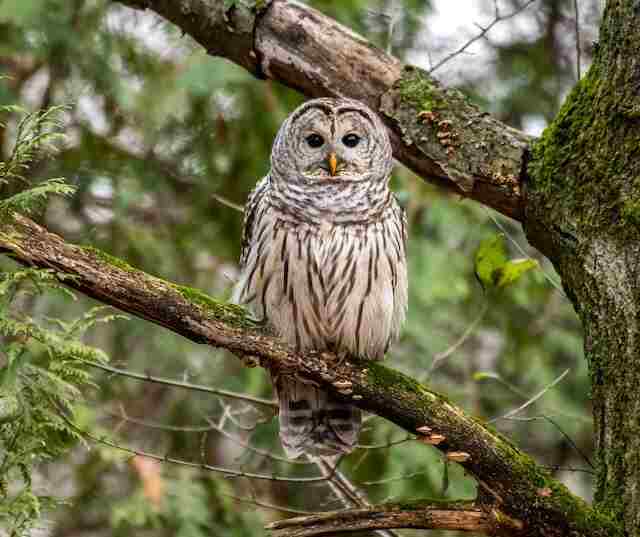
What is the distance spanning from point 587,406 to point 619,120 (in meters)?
3.94

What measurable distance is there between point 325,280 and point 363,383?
619 millimetres

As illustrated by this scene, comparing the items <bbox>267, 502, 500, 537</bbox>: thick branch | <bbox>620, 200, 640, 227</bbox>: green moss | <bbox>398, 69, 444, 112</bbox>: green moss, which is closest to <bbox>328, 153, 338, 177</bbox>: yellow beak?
<bbox>398, 69, 444, 112</bbox>: green moss

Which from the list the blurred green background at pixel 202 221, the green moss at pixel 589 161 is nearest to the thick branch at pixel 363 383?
the green moss at pixel 589 161

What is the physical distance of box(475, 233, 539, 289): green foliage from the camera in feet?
11.6

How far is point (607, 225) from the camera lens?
9.41 feet

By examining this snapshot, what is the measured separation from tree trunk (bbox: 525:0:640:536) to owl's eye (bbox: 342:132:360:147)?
811 mm

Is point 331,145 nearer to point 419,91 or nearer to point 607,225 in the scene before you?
point 419,91

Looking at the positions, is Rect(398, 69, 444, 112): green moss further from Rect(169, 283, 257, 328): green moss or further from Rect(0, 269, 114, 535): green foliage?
Rect(0, 269, 114, 535): green foliage

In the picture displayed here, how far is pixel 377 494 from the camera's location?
5203 millimetres

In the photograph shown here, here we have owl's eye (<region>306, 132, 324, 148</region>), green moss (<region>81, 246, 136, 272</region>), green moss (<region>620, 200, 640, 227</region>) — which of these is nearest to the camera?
green moss (<region>81, 246, 136, 272</region>)

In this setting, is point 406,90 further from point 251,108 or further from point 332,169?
point 251,108

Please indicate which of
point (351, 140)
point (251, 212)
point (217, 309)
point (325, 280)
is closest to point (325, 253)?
point (325, 280)

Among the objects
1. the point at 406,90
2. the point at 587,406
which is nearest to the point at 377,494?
the point at 587,406

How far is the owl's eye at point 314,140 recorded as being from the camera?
377 cm
